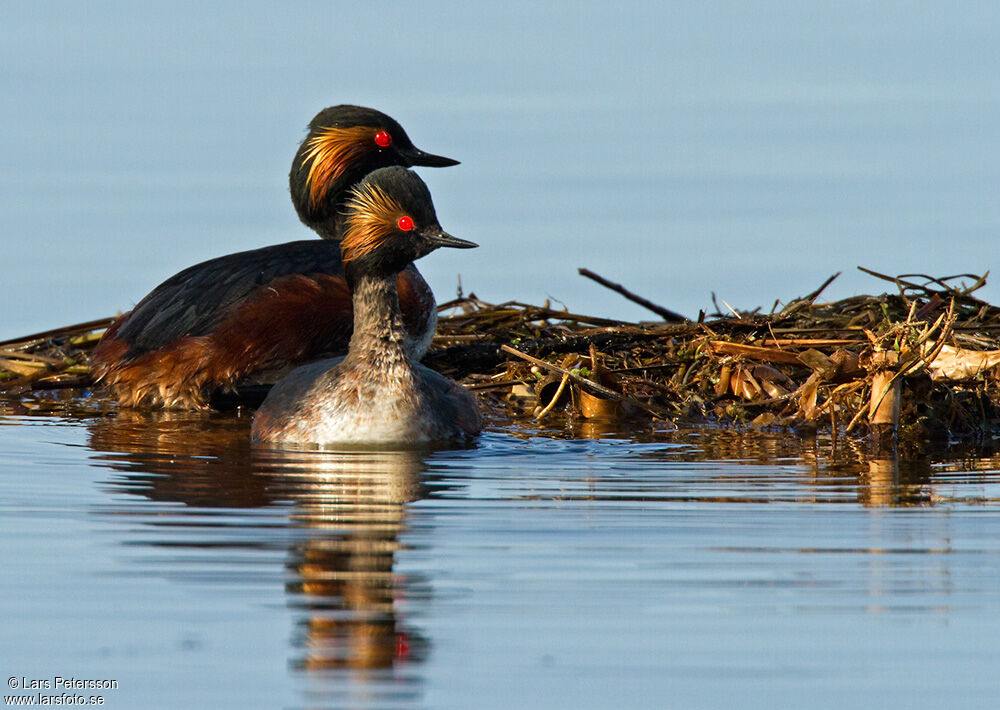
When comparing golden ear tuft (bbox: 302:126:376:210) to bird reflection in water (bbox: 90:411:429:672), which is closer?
bird reflection in water (bbox: 90:411:429:672)

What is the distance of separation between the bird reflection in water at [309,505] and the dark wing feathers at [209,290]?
522mm

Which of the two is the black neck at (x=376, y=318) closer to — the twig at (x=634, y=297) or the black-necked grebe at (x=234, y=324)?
the black-necked grebe at (x=234, y=324)

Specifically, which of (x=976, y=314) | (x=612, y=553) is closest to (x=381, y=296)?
(x=612, y=553)

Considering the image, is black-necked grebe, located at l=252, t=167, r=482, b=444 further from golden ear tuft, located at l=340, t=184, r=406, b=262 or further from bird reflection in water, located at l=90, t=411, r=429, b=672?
bird reflection in water, located at l=90, t=411, r=429, b=672

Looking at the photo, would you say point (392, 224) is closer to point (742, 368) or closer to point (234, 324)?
point (234, 324)

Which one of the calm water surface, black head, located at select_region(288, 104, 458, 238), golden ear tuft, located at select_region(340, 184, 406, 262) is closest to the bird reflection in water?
the calm water surface

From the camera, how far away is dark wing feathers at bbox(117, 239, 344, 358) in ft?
33.7

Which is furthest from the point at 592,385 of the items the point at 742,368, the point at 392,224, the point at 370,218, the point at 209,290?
the point at 209,290

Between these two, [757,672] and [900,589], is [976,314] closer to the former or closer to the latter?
[900,589]

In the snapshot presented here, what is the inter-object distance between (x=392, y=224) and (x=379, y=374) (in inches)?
33.5

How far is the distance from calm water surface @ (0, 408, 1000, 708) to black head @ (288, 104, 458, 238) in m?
3.42

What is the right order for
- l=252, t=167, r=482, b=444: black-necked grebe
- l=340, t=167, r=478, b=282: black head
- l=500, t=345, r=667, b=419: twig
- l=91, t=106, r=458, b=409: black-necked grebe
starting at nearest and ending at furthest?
l=252, t=167, r=482, b=444: black-necked grebe, l=340, t=167, r=478, b=282: black head, l=500, t=345, r=667, b=419: twig, l=91, t=106, r=458, b=409: black-necked grebe

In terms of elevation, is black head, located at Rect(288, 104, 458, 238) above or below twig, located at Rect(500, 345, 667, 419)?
above

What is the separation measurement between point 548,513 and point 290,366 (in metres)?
3.72
